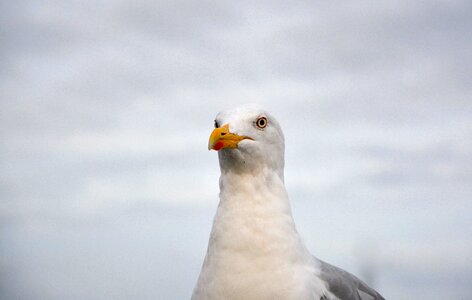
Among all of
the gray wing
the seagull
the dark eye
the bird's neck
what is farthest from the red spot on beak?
the gray wing

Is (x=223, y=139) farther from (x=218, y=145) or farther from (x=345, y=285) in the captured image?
(x=345, y=285)

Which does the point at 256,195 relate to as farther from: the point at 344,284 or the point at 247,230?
the point at 344,284

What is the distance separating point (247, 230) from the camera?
7945 millimetres

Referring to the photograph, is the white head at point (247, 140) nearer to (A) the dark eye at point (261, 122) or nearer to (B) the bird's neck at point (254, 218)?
(A) the dark eye at point (261, 122)

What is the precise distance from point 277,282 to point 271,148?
176 centimetres

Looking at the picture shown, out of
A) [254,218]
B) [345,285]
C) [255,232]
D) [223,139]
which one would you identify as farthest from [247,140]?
[345,285]

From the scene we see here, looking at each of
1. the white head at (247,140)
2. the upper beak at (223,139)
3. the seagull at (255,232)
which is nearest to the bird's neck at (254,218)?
the seagull at (255,232)

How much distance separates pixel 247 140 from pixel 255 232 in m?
1.16

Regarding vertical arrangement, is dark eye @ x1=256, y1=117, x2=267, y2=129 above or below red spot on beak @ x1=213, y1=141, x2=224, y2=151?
above

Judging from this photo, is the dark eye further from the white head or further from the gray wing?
the gray wing

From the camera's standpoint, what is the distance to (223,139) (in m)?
7.91

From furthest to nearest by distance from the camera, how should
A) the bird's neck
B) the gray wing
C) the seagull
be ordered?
1. the gray wing
2. the bird's neck
3. the seagull

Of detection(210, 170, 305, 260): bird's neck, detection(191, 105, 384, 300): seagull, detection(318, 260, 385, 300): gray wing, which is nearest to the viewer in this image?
detection(191, 105, 384, 300): seagull

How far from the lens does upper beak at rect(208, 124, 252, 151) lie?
7844 millimetres
